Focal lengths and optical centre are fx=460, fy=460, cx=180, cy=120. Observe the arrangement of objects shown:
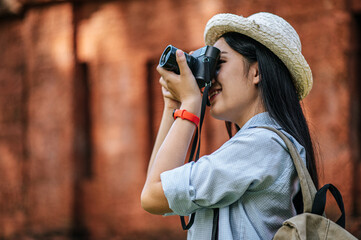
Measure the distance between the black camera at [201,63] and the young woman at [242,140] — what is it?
3 cm

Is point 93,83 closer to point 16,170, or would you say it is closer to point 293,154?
point 16,170

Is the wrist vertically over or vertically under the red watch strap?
over

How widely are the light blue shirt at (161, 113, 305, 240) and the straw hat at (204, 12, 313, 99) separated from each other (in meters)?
0.32

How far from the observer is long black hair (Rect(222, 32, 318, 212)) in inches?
57.7

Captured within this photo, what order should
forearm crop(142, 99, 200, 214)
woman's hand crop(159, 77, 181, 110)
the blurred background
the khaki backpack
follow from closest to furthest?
the khaki backpack < forearm crop(142, 99, 200, 214) < woman's hand crop(159, 77, 181, 110) < the blurred background

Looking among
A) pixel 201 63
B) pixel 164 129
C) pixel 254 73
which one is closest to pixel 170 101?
pixel 164 129

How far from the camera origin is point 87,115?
4996 mm

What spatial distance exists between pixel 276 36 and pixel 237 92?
22 cm

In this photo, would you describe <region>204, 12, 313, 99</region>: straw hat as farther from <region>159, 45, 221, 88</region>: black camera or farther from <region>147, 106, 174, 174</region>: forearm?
<region>147, 106, 174, 174</region>: forearm

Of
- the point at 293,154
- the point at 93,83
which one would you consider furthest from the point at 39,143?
the point at 293,154

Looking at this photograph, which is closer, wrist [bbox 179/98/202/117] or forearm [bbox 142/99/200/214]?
forearm [bbox 142/99/200/214]

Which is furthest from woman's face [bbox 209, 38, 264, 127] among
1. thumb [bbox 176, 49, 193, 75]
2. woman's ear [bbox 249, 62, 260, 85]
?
thumb [bbox 176, 49, 193, 75]

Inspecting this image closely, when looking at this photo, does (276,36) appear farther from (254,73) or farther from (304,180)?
(304,180)

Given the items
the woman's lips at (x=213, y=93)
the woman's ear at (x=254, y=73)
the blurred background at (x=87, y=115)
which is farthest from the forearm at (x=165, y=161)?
the blurred background at (x=87, y=115)
